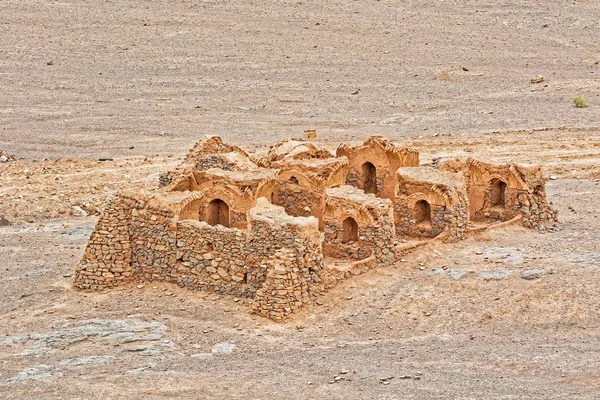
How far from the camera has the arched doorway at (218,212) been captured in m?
26.7

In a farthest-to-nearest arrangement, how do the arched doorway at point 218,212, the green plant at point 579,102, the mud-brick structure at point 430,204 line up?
the green plant at point 579,102 → the arched doorway at point 218,212 → the mud-brick structure at point 430,204

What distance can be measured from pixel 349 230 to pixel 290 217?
271cm

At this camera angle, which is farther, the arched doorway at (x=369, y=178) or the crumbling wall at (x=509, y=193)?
the arched doorway at (x=369, y=178)

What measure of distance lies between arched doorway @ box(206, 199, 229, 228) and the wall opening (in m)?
4.09

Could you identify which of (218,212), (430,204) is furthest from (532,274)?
(218,212)

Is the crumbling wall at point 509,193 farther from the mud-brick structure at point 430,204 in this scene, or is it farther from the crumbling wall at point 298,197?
the crumbling wall at point 298,197

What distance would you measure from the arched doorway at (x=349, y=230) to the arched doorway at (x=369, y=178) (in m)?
4.49

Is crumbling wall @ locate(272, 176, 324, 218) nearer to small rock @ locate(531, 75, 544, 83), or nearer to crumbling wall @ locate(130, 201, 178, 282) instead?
crumbling wall @ locate(130, 201, 178, 282)

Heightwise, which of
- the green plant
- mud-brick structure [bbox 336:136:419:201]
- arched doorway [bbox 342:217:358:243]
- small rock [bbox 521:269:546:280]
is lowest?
small rock [bbox 521:269:546:280]


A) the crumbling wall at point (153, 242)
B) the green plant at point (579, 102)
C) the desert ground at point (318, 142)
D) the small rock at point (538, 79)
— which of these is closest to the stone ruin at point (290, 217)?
the crumbling wall at point (153, 242)

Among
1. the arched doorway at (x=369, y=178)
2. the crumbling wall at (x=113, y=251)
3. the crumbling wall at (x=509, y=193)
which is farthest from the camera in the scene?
the arched doorway at (x=369, y=178)

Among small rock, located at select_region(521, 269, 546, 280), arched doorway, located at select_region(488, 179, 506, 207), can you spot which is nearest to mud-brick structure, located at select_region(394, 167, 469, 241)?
arched doorway, located at select_region(488, 179, 506, 207)

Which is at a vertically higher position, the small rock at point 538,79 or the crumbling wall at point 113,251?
the small rock at point 538,79

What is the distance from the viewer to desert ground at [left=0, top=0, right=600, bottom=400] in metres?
20.0
